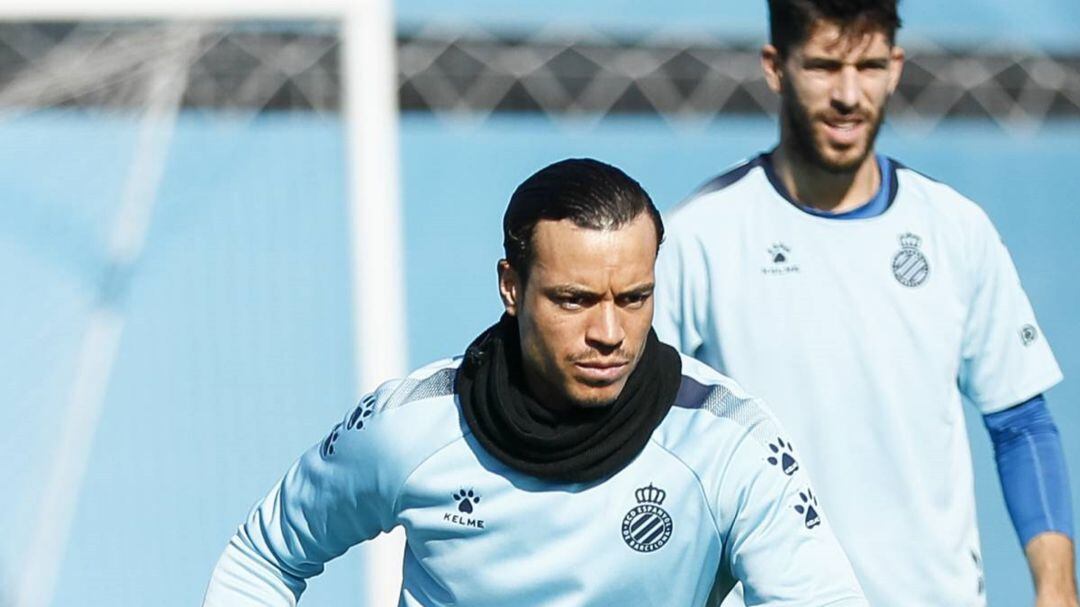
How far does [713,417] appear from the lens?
373 centimetres

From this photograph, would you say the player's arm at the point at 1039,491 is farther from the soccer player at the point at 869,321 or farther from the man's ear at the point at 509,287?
the man's ear at the point at 509,287

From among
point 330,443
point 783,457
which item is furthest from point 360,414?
point 783,457

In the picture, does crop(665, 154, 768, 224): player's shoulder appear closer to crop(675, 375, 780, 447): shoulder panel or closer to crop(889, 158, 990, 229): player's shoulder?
crop(889, 158, 990, 229): player's shoulder

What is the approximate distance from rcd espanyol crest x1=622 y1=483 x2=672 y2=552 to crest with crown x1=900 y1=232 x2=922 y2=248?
1.44 m

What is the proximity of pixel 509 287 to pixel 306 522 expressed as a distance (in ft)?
1.89

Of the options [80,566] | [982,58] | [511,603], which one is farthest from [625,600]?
[982,58]

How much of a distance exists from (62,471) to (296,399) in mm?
1520

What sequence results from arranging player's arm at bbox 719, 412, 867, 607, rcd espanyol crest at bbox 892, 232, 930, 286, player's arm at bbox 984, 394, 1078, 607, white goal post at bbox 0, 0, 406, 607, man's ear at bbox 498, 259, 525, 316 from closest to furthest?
player's arm at bbox 719, 412, 867, 607
man's ear at bbox 498, 259, 525, 316
player's arm at bbox 984, 394, 1078, 607
rcd espanyol crest at bbox 892, 232, 930, 286
white goal post at bbox 0, 0, 406, 607

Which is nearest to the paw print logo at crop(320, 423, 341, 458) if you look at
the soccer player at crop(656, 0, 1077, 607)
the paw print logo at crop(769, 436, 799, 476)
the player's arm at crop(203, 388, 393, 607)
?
the player's arm at crop(203, 388, 393, 607)

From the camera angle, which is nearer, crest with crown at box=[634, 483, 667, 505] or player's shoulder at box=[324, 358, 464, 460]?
crest with crown at box=[634, 483, 667, 505]

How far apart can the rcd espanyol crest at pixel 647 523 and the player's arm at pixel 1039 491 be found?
1.27 meters

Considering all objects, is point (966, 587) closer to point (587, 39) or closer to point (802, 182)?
point (802, 182)

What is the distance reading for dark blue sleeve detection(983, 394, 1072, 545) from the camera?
4.80m

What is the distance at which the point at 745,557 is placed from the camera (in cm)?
361
